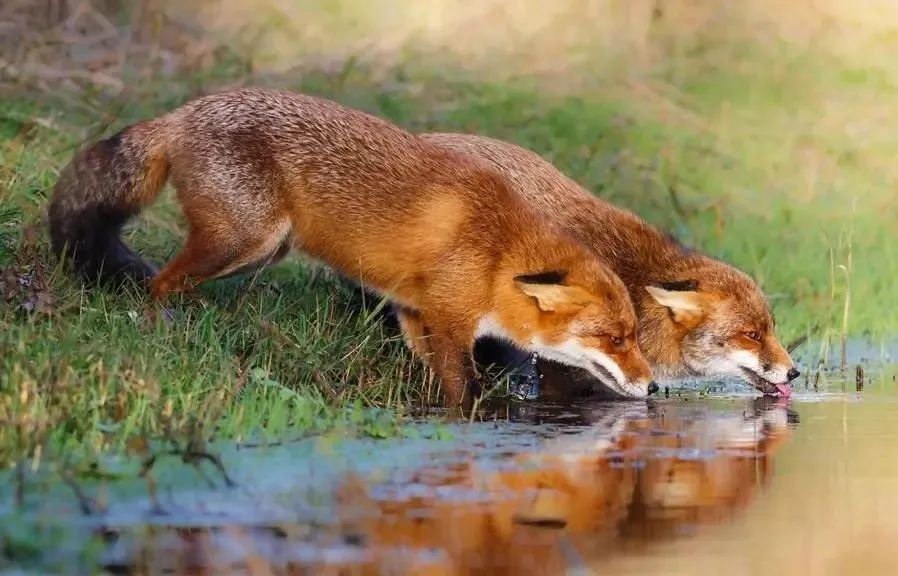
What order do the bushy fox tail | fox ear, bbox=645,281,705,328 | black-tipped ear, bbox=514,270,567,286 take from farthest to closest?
fox ear, bbox=645,281,705,328 < the bushy fox tail < black-tipped ear, bbox=514,270,567,286

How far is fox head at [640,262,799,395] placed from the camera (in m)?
8.84

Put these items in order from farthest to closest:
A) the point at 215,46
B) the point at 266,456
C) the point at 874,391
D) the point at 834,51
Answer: the point at 834,51 → the point at 215,46 → the point at 874,391 → the point at 266,456

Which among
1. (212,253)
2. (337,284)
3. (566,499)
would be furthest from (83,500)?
(337,284)

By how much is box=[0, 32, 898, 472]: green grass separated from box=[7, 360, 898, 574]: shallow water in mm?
448

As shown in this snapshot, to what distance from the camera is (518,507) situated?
17.8 feet

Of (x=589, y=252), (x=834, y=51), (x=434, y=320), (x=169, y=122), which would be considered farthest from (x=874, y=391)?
(x=834, y=51)

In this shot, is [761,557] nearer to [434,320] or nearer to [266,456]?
[266,456]

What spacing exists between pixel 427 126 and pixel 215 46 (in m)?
2.60

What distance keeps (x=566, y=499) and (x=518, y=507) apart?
24 centimetres

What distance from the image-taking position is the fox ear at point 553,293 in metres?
8.07

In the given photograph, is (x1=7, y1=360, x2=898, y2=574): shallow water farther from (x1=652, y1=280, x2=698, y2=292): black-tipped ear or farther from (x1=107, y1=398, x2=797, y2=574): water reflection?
(x1=652, y1=280, x2=698, y2=292): black-tipped ear

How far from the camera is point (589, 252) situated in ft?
27.8

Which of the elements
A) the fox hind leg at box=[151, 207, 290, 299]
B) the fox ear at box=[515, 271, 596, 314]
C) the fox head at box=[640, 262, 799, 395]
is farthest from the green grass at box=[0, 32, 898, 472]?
the fox head at box=[640, 262, 799, 395]

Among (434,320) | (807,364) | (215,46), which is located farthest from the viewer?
(215,46)
